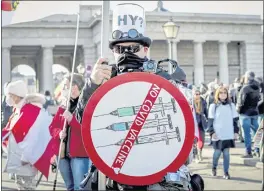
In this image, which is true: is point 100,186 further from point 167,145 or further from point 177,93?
point 177,93

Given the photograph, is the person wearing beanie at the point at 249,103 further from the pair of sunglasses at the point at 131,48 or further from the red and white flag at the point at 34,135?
the pair of sunglasses at the point at 131,48

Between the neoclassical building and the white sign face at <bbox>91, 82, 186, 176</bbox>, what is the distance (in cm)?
4338

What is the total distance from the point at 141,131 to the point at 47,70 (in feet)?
169

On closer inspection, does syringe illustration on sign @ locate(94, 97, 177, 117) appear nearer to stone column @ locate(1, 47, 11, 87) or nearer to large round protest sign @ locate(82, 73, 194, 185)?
large round protest sign @ locate(82, 73, 194, 185)

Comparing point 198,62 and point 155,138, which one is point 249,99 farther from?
point 198,62

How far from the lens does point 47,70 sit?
5297 centimetres

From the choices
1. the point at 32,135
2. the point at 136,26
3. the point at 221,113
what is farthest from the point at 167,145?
the point at 221,113

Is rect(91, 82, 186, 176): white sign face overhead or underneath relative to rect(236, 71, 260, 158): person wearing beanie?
underneath

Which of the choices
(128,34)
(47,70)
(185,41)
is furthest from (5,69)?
(185,41)

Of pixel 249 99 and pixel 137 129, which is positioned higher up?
pixel 249 99

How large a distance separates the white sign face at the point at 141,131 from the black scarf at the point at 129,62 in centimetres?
20

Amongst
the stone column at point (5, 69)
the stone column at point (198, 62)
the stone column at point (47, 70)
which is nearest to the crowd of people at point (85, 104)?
the stone column at point (5, 69)

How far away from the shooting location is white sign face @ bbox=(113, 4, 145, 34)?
2.61m

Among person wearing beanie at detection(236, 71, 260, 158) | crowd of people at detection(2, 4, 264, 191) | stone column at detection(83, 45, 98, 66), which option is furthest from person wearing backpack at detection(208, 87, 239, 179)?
stone column at detection(83, 45, 98, 66)
